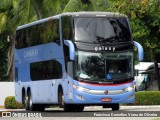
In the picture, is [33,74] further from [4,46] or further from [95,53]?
[4,46]

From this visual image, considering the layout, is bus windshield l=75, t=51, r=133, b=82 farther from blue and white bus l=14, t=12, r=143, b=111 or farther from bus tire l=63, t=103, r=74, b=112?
bus tire l=63, t=103, r=74, b=112

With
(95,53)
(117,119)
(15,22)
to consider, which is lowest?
(117,119)

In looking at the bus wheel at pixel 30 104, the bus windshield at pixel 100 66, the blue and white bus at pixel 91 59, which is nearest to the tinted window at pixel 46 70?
the blue and white bus at pixel 91 59

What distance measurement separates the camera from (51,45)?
30.3 metres

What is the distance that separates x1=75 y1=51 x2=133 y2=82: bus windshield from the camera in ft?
92.8

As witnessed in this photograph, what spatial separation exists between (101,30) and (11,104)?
1408cm

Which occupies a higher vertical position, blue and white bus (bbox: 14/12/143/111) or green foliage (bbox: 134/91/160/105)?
blue and white bus (bbox: 14/12/143/111)

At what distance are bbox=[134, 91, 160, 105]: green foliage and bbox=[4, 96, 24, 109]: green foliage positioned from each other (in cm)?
662

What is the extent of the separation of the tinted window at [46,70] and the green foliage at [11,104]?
857cm

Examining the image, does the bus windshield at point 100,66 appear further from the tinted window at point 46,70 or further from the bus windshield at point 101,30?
the tinted window at point 46,70

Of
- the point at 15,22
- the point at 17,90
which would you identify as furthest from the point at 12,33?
the point at 17,90

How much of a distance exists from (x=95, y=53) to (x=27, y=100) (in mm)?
6621

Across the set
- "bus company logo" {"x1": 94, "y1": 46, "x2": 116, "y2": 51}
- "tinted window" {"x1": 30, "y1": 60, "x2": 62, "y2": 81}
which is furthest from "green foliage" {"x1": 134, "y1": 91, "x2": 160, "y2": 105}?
"bus company logo" {"x1": 94, "y1": 46, "x2": 116, "y2": 51}

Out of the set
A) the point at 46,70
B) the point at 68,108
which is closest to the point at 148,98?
the point at 46,70
